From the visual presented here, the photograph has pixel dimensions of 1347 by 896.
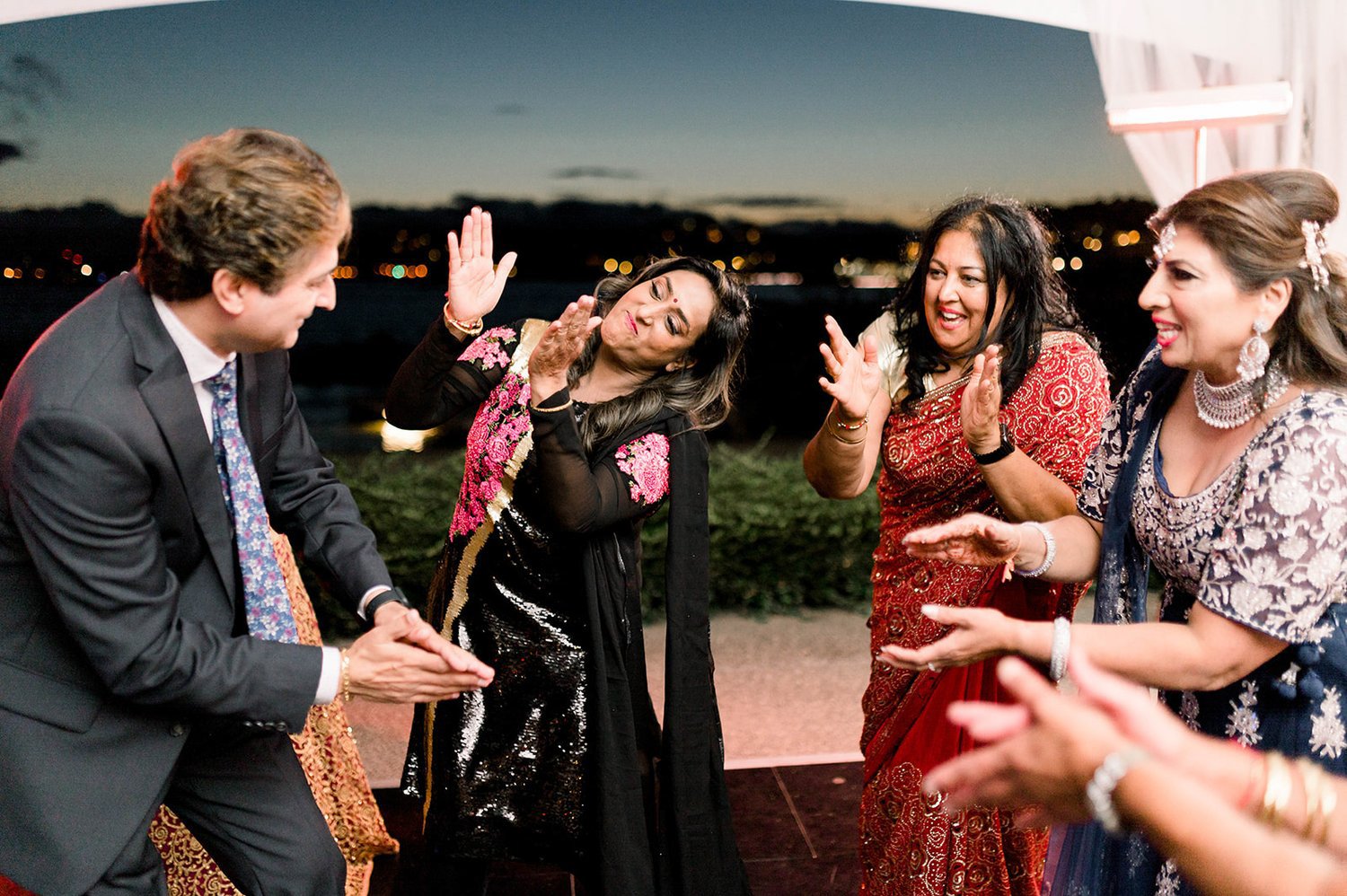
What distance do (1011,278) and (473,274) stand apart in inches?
50.1

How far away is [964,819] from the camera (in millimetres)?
2371

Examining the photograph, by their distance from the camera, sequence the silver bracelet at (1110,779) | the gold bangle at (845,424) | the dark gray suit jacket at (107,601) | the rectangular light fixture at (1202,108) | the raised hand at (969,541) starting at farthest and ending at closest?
the rectangular light fixture at (1202,108), the gold bangle at (845,424), the raised hand at (969,541), the dark gray suit jacket at (107,601), the silver bracelet at (1110,779)

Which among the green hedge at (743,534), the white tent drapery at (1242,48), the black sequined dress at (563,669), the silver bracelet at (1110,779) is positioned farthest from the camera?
the green hedge at (743,534)

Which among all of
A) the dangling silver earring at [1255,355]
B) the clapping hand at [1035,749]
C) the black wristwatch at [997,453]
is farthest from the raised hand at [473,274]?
the clapping hand at [1035,749]

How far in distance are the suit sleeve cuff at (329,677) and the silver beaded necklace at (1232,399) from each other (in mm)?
1538

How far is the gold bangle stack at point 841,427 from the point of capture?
254 centimetres

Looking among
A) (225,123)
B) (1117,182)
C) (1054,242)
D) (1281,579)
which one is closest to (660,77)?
(225,123)

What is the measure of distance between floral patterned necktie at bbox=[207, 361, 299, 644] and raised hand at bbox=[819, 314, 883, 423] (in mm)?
1220

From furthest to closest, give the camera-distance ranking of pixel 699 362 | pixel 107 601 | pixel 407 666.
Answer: pixel 699 362
pixel 407 666
pixel 107 601

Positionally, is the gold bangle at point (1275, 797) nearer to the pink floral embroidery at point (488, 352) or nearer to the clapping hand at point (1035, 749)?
the clapping hand at point (1035, 749)

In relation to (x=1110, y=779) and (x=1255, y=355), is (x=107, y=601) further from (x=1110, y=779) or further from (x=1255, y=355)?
(x=1255, y=355)

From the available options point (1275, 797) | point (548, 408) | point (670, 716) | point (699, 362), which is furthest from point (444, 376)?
point (1275, 797)

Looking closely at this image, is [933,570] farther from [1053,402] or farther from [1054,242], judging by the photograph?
[1054,242]

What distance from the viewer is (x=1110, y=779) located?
3.36ft
